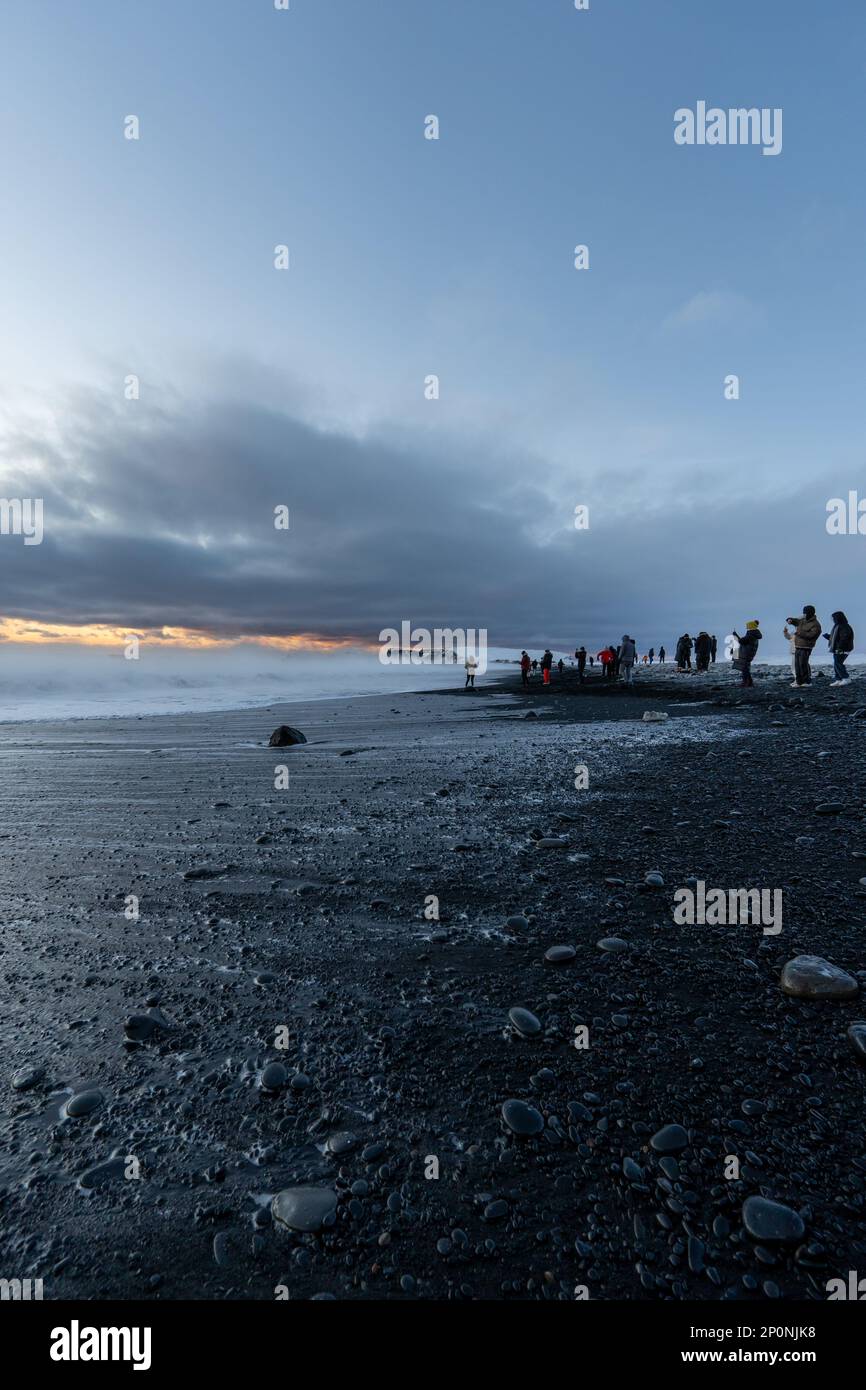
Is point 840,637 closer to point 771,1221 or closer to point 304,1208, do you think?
point 771,1221

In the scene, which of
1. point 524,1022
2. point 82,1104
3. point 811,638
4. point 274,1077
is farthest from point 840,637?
point 82,1104

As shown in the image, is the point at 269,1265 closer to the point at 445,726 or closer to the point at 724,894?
the point at 724,894

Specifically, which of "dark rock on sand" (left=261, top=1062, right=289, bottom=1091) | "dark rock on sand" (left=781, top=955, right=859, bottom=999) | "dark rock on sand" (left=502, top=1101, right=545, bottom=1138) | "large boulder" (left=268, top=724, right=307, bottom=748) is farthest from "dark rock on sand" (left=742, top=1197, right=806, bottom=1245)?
"large boulder" (left=268, top=724, right=307, bottom=748)

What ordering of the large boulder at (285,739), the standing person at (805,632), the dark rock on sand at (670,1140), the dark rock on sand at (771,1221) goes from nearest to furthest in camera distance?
the dark rock on sand at (771,1221)
the dark rock on sand at (670,1140)
the large boulder at (285,739)
the standing person at (805,632)

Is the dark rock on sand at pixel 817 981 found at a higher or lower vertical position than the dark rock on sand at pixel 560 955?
higher

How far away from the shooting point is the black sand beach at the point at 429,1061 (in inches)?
72.4

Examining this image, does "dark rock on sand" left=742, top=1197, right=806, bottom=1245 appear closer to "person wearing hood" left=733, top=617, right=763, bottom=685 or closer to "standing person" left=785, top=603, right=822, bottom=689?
"standing person" left=785, top=603, right=822, bottom=689

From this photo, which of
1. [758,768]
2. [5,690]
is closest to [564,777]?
[758,768]

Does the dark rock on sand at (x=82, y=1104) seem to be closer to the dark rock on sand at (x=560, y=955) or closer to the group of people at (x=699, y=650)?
the dark rock on sand at (x=560, y=955)

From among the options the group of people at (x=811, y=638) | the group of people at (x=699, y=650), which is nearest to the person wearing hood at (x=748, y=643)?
the group of people at (x=811, y=638)

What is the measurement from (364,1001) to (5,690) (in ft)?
179

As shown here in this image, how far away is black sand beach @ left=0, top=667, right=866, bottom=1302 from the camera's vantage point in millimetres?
1840

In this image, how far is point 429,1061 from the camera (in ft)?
9.25

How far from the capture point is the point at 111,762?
13.1m
